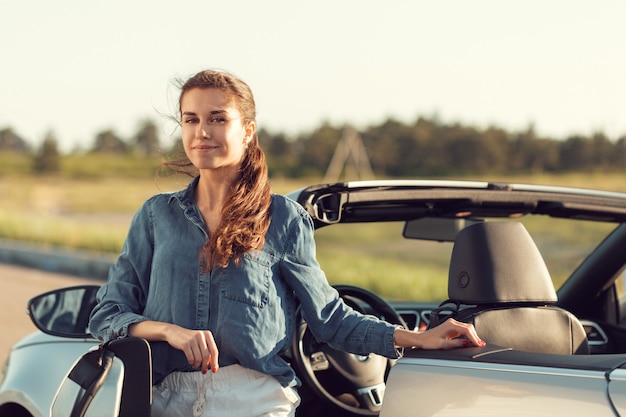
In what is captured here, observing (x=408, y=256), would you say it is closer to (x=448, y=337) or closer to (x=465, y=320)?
(x=465, y=320)

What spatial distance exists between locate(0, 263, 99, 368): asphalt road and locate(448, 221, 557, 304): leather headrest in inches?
231

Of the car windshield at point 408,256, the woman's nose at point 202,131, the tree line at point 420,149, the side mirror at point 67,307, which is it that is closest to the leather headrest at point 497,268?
the woman's nose at point 202,131

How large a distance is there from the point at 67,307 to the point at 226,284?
1.20 metres

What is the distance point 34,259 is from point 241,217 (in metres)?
15.2

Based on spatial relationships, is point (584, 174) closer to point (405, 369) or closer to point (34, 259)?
point (34, 259)

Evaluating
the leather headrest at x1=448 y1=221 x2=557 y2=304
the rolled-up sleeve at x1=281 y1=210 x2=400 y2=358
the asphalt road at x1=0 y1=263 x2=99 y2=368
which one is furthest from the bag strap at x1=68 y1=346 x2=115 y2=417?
the asphalt road at x1=0 y1=263 x2=99 y2=368

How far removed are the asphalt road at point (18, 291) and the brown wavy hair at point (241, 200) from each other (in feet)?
18.6

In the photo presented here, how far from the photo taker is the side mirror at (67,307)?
354 centimetres

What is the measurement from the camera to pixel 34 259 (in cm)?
1709

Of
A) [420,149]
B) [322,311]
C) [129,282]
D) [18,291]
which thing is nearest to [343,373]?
[322,311]

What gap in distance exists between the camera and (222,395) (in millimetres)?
2607

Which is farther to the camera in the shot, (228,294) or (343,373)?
(343,373)

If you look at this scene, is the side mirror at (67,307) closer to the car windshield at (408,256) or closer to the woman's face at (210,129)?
the woman's face at (210,129)

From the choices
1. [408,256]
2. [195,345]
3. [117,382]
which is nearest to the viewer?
[195,345]
